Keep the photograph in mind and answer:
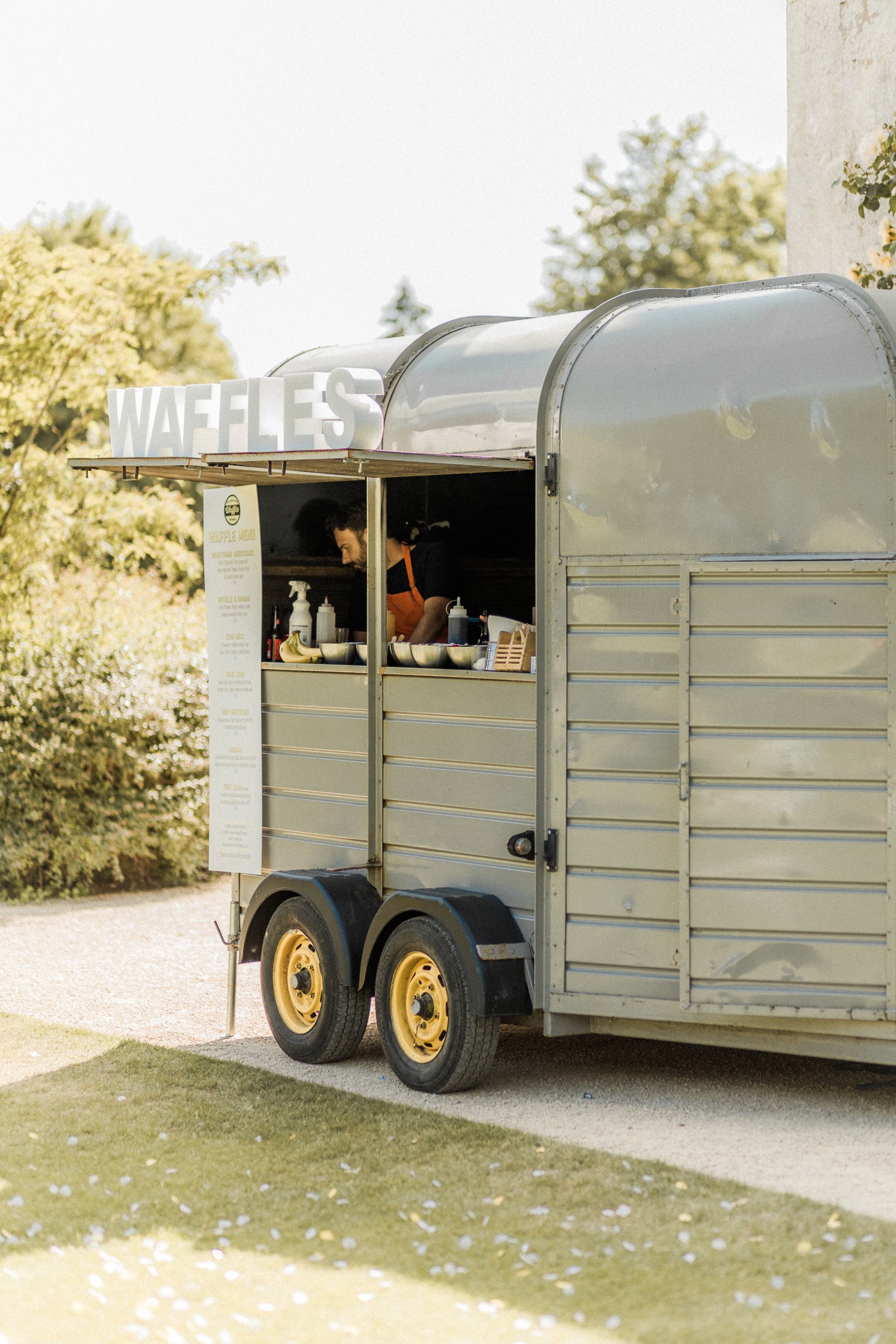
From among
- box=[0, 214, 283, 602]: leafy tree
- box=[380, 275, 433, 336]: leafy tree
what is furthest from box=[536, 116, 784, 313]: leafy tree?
box=[0, 214, 283, 602]: leafy tree

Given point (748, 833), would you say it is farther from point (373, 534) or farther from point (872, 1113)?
point (373, 534)

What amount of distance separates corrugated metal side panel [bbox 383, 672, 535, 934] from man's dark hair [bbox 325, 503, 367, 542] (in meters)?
1.00

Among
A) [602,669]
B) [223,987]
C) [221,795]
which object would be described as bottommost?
[223,987]

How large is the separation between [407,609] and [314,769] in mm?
896

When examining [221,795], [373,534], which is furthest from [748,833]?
[221,795]

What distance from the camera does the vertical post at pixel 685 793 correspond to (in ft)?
20.8

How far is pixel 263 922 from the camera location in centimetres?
793

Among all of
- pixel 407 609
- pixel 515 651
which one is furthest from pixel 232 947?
pixel 515 651

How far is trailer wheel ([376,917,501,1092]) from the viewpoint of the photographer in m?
6.67

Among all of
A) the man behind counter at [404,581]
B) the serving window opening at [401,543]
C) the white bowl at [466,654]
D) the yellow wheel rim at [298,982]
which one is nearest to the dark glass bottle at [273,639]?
the serving window opening at [401,543]

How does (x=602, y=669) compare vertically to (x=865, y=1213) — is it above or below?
above

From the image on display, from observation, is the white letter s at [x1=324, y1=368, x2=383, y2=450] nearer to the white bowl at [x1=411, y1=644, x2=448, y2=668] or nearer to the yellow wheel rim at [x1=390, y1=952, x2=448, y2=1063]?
the white bowl at [x1=411, y1=644, x2=448, y2=668]

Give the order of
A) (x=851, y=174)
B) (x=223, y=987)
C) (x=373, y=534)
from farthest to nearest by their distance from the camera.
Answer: (x=223, y=987), (x=851, y=174), (x=373, y=534)

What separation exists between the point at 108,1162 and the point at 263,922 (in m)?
2.05
